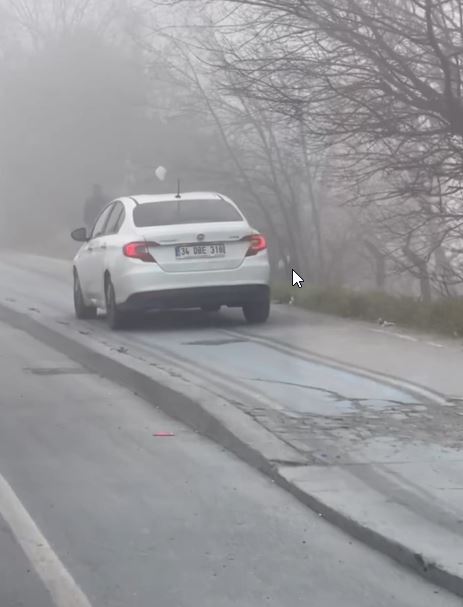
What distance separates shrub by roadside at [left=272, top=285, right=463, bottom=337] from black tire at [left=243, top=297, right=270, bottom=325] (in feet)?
3.47

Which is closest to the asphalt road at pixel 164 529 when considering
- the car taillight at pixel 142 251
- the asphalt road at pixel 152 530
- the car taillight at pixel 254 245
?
the asphalt road at pixel 152 530

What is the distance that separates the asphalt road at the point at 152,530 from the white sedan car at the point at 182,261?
175 inches

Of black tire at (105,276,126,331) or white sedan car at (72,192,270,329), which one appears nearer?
white sedan car at (72,192,270,329)

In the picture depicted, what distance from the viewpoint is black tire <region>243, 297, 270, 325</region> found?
15.7 meters

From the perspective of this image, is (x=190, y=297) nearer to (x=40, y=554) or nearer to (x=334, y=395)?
(x=334, y=395)

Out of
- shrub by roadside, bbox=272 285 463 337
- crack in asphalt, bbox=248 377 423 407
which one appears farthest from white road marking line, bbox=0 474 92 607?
shrub by roadside, bbox=272 285 463 337

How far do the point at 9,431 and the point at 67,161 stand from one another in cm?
3517

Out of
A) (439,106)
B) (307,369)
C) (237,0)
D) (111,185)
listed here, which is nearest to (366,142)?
(439,106)

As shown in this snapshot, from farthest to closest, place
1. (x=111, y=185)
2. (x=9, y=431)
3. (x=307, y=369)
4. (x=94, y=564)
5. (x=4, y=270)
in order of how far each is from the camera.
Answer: (x=111, y=185) → (x=4, y=270) → (x=307, y=369) → (x=9, y=431) → (x=94, y=564)

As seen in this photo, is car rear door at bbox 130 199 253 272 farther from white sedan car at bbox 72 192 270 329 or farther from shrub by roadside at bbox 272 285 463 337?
shrub by roadside at bbox 272 285 463 337

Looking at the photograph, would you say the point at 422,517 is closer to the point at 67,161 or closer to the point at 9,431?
the point at 9,431

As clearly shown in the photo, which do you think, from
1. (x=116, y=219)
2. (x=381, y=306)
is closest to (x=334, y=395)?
(x=381, y=306)

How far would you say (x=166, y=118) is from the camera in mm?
35875

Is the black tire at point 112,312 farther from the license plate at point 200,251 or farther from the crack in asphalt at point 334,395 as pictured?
the crack in asphalt at point 334,395
